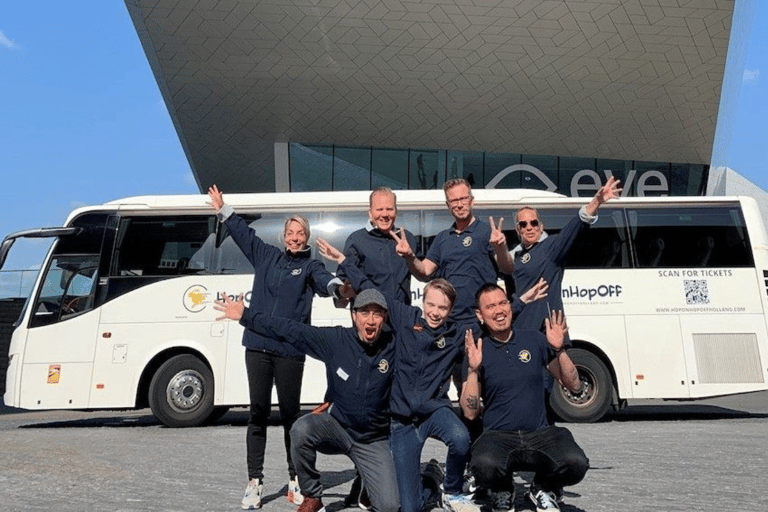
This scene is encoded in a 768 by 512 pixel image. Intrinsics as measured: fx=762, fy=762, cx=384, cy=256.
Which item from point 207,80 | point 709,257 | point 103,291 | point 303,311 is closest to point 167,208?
point 103,291

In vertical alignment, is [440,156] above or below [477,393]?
above

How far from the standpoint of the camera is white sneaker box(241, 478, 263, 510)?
4523mm

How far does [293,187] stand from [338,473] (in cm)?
2141

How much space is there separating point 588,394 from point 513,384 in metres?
6.45

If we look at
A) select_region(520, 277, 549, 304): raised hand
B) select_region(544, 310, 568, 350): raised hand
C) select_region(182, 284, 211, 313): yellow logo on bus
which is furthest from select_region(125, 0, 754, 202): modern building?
select_region(544, 310, 568, 350): raised hand

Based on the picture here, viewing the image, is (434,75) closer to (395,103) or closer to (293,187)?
(395,103)

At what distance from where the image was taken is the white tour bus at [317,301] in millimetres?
10141

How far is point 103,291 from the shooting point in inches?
409

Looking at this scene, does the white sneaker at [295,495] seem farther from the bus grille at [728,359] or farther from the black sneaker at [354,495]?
the bus grille at [728,359]

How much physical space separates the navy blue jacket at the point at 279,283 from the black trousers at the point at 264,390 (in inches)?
2.3

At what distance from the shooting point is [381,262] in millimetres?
4812

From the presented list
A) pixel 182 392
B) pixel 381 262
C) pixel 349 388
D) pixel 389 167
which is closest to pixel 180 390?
pixel 182 392

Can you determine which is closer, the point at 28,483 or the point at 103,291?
the point at 28,483

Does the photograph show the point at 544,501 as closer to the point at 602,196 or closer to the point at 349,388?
the point at 349,388
